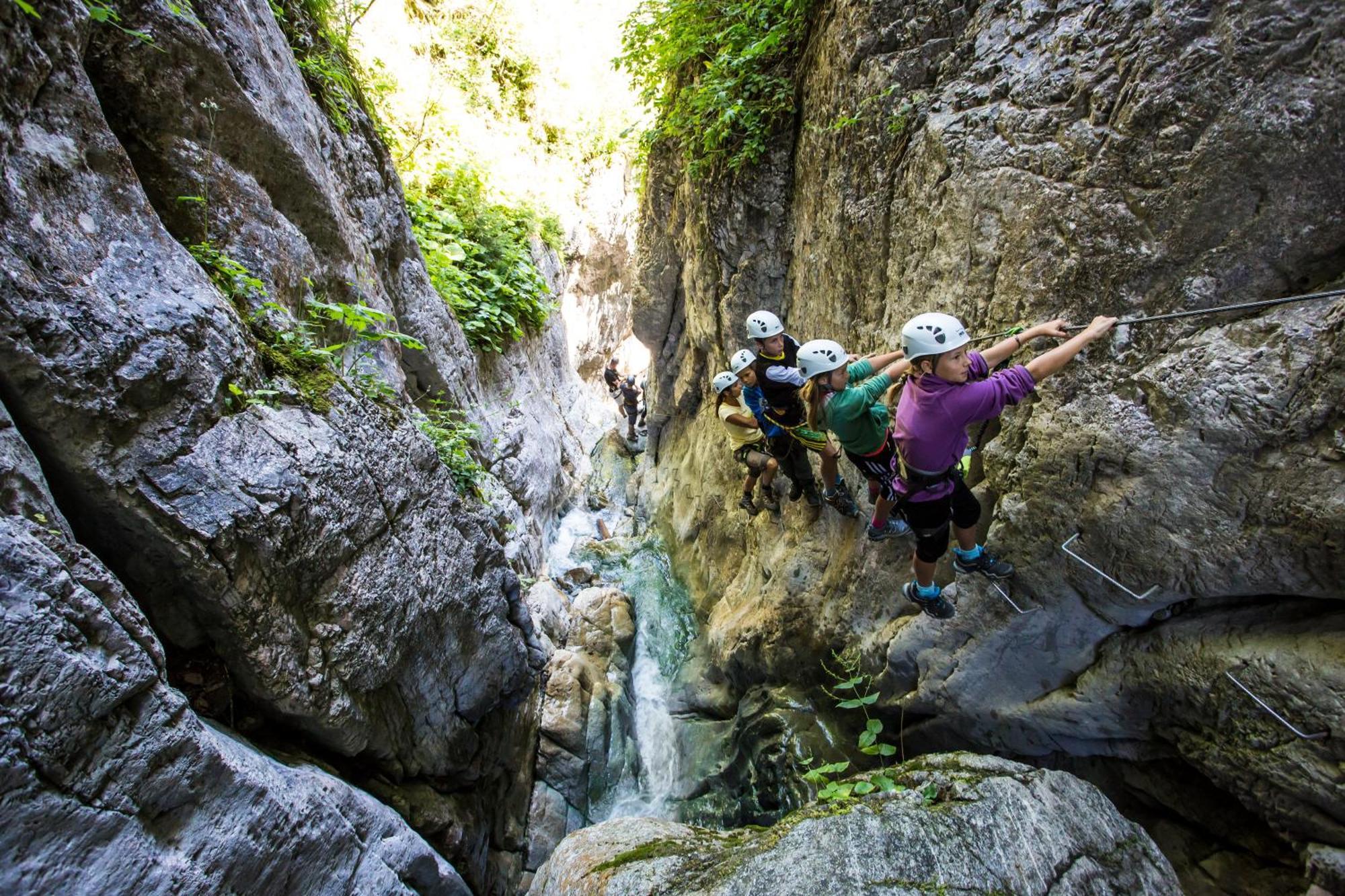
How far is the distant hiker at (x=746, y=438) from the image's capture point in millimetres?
7023

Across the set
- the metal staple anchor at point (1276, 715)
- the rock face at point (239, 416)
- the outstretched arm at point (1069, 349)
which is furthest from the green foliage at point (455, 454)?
the metal staple anchor at point (1276, 715)

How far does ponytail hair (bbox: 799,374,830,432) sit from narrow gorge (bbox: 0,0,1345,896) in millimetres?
1055

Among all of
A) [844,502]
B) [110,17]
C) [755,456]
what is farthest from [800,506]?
[110,17]

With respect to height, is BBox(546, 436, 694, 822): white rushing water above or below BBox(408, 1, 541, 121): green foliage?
below

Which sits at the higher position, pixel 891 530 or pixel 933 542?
pixel 933 542

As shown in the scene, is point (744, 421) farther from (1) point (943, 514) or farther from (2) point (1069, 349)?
(2) point (1069, 349)

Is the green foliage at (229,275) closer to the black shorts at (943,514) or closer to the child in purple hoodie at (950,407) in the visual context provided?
the child in purple hoodie at (950,407)

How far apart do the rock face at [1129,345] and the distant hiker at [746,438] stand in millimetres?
1770

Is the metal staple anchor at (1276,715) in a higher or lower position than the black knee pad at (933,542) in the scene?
lower

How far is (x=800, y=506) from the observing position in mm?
6945

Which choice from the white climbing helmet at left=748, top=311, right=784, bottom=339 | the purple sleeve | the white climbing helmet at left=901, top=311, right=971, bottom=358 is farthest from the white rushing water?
the white climbing helmet at left=901, top=311, right=971, bottom=358

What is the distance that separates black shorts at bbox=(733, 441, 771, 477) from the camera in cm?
706

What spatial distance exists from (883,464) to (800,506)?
240cm

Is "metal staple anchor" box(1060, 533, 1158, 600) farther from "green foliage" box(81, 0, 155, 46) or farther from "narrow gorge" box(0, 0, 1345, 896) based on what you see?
"green foliage" box(81, 0, 155, 46)
